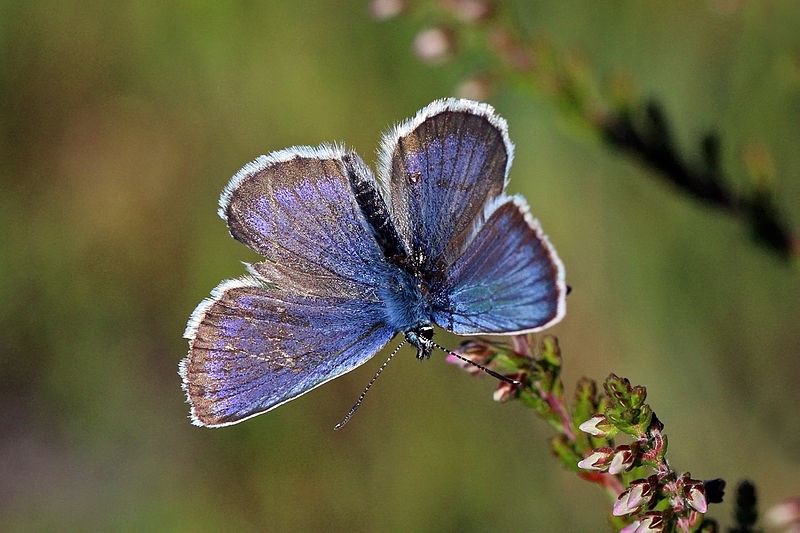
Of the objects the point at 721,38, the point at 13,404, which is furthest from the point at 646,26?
the point at 13,404

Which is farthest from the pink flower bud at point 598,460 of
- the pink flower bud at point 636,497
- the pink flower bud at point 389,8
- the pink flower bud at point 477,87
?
the pink flower bud at point 389,8

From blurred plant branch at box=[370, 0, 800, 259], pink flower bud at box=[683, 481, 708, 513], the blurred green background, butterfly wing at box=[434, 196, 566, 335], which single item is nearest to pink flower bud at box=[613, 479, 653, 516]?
pink flower bud at box=[683, 481, 708, 513]

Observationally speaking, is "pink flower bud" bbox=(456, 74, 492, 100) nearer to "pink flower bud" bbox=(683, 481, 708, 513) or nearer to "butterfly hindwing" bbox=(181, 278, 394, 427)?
"butterfly hindwing" bbox=(181, 278, 394, 427)

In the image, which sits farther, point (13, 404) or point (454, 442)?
point (13, 404)

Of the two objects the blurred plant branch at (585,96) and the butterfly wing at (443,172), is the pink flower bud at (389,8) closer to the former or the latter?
the blurred plant branch at (585,96)

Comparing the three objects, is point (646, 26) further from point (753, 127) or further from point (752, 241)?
point (752, 241)

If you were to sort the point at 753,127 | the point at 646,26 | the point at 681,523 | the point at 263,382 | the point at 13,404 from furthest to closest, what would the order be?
the point at 13,404
the point at 646,26
the point at 753,127
the point at 263,382
the point at 681,523

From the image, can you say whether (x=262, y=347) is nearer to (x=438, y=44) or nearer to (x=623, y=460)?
(x=623, y=460)
